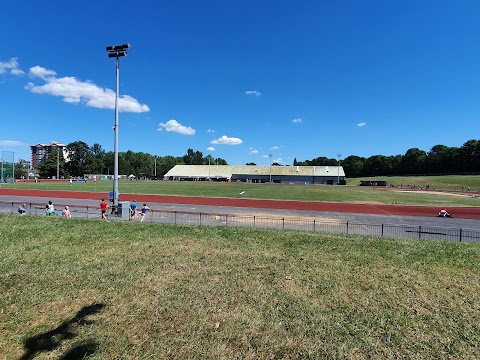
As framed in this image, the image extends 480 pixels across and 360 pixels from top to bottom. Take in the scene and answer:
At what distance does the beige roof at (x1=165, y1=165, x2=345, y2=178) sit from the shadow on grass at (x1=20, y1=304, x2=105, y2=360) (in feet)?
369

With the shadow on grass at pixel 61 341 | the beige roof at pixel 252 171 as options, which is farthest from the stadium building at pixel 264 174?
the shadow on grass at pixel 61 341

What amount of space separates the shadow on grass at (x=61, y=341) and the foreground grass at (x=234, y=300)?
0.02m

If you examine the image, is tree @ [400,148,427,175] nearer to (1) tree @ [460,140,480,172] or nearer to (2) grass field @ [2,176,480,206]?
(1) tree @ [460,140,480,172]

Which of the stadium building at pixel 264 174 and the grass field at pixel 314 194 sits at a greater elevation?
the stadium building at pixel 264 174

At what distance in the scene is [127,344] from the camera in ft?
17.0

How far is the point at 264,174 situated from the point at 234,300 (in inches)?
4532

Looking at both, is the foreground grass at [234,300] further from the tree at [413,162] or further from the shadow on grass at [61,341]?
the tree at [413,162]

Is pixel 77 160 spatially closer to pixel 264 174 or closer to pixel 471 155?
pixel 264 174

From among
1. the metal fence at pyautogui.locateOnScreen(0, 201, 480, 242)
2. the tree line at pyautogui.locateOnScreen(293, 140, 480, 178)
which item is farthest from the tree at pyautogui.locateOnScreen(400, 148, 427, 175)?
the metal fence at pyautogui.locateOnScreen(0, 201, 480, 242)

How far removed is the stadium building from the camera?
11375 centimetres

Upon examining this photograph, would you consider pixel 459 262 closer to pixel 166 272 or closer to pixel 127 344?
pixel 166 272

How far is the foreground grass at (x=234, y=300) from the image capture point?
5184 millimetres

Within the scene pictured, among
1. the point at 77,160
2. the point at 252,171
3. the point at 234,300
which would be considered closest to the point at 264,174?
the point at 252,171

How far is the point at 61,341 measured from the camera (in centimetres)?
516
